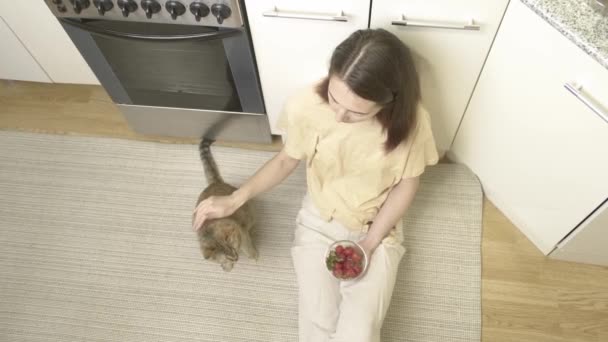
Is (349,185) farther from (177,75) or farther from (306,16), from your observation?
(177,75)

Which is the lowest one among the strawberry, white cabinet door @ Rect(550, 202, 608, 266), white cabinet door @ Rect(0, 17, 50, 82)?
white cabinet door @ Rect(550, 202, 608, 266)

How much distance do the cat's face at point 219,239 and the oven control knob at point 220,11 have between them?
576 mm

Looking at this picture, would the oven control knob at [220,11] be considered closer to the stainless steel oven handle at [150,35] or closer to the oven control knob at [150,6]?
the stainless steel oven handle at [150,35]

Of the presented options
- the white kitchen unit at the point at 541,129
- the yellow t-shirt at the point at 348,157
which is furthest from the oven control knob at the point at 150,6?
the white kitchen unit at the point at 541,129

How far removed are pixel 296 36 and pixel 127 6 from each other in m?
0.48

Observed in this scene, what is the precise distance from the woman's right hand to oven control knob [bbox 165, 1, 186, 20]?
0.53 m

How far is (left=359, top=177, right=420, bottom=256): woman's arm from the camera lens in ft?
3.76

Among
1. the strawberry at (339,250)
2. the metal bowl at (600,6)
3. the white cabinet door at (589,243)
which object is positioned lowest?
the white cabinet door at (589,243)

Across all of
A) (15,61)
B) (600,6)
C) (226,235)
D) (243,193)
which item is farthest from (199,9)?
(15,61)

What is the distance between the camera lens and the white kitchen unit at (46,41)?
4.80ft

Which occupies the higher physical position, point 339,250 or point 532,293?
point 339,250

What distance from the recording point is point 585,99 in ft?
3.10


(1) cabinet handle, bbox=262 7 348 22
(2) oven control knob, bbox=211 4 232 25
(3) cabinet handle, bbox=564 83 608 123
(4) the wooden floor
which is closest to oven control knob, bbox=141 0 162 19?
(2) oven control knob, bbox=211 4 232 25

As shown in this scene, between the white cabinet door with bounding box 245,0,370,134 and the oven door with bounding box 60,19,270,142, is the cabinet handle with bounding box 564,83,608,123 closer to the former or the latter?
the white cabinet door with bounding box 245,0,370,134
